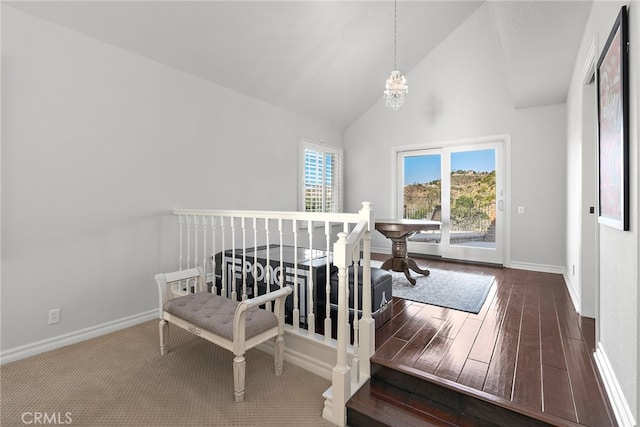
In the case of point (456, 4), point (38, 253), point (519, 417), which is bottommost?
point (519, 417)

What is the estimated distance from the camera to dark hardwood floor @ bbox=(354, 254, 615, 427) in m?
1.47

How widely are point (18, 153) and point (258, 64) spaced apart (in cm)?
250

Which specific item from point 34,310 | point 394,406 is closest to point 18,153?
point 34,310

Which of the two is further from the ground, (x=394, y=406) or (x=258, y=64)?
(x=258, y=64)

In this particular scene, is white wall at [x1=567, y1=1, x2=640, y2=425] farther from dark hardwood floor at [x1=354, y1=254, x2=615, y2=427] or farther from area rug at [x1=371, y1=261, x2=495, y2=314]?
area rug at [x1=371, y1=261, x2=495, y2=314]

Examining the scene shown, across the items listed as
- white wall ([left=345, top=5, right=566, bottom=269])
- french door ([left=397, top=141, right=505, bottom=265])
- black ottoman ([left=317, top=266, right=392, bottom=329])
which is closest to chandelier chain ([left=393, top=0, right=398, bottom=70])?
white wall ([left=345, top=5, right=566, bottom=269])

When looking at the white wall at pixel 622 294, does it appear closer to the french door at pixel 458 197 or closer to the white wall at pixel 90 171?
the french door at pixel 458 197

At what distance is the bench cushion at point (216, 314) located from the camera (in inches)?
72.3

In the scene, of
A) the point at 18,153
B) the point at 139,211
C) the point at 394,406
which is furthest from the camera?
the point at 139,211

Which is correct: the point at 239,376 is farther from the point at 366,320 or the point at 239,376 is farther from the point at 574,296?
the point at 574,296

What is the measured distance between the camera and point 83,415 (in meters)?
1.66

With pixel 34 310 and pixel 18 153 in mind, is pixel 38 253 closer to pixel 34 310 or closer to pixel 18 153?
pixel 34 310

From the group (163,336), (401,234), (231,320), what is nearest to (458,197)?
(401,234)

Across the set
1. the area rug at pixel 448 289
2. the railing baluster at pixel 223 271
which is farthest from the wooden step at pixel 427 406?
the railing baluster at pixel 223 271
